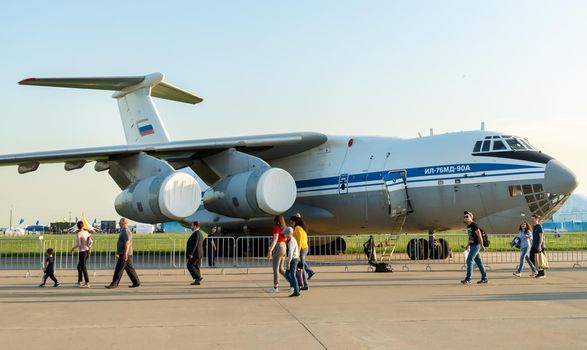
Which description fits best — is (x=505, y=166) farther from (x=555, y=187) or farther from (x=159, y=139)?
(x=159, y=139)

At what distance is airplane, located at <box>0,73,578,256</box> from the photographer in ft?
45.5

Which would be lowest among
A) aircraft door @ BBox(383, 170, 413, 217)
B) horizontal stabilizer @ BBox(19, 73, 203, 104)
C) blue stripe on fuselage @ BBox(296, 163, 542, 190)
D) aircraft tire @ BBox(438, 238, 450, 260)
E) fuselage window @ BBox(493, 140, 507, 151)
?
aircraft tire @ BBox(438, 238, 450, 260)

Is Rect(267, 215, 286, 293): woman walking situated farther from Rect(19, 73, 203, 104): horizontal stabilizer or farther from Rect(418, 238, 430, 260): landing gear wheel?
Rect(19, 73, 203, 104): horizontal stabilizer

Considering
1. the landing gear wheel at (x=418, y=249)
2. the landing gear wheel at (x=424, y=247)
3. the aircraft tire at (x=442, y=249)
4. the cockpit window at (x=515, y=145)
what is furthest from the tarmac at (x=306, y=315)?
the aircraft tire at (x=442, y=249)

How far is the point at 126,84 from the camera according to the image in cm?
2006

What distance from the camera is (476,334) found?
5.60 m

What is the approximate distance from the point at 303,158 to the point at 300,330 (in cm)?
1237

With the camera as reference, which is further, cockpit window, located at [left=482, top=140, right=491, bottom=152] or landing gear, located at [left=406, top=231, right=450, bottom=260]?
landing gear, located at [left=406, top=231, right=450, bottom=260]

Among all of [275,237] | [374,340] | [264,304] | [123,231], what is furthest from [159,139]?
[374,340]

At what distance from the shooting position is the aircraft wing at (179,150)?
15.4 m

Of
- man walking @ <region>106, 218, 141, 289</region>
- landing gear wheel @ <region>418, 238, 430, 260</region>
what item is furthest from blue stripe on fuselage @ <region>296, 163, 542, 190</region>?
man walking @ <region>106, 218, 141, 289</region>

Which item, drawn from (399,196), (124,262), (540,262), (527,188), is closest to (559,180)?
(527,188)

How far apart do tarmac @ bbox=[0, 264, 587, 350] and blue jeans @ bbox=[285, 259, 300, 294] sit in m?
0.19

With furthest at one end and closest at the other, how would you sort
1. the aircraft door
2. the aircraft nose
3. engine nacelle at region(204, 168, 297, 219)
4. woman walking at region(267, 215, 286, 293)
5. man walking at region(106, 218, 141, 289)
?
the aircraft door < engine nacelle at region(204, 168, 297, 219) < the aircraft nose < man walking at region(106, 218, 141, 289) < woman walking at region(267, 215, 286, 293)
